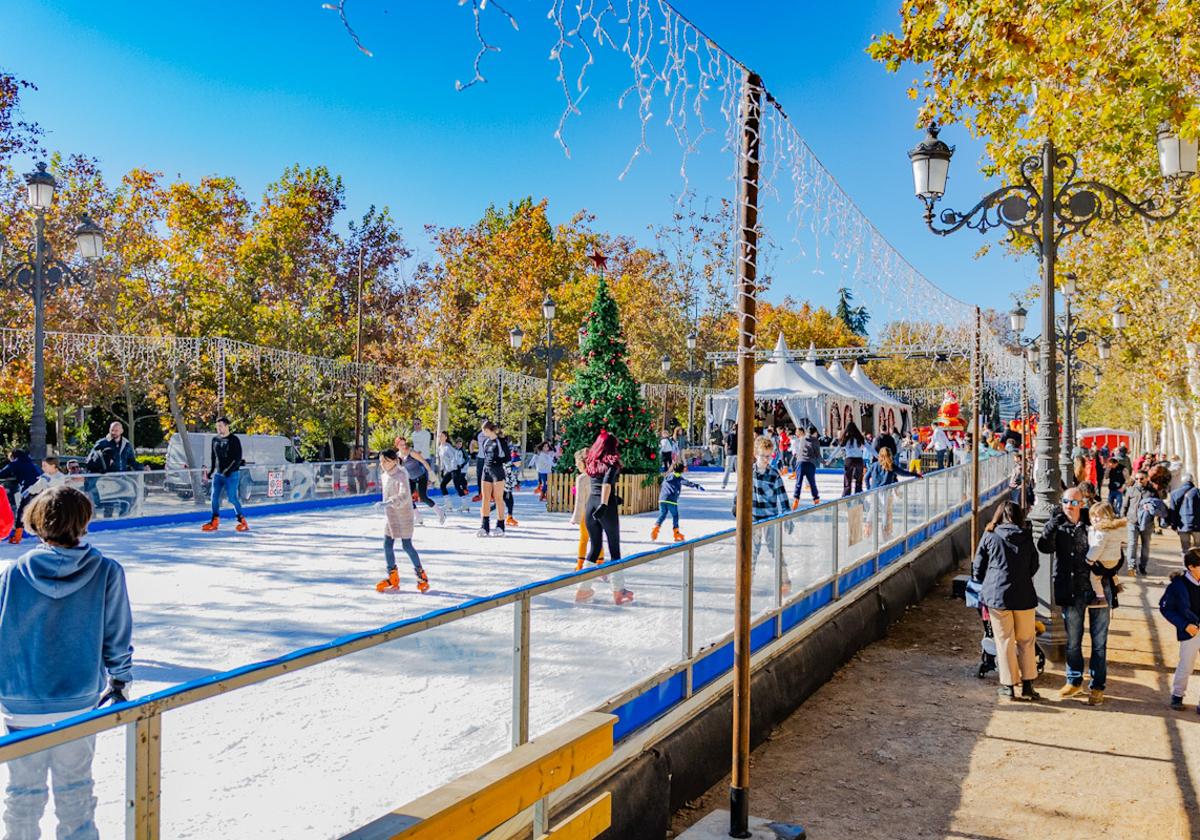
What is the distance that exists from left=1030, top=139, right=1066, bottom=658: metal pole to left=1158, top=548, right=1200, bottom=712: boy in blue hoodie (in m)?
1.06

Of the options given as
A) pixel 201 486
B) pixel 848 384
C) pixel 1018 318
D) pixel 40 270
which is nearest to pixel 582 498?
pixel 40 270

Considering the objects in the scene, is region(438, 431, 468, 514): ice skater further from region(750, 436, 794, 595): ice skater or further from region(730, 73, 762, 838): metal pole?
region(730, 73, 762, 838): metal pole

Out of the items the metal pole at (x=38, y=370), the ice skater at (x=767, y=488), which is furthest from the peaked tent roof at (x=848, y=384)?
the metal pole at (x=38, y=370)

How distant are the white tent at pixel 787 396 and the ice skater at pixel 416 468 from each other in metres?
20.4

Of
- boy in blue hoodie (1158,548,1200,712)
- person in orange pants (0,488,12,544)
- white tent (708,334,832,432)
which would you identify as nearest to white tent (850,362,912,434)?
white tent (708,334,832,432)

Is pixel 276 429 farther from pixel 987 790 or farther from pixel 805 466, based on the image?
pixel 987 790

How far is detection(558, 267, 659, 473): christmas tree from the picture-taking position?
1702cm

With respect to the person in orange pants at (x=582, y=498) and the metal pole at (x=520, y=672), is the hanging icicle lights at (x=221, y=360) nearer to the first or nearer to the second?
the person in orange pants at (x=582, y=498)

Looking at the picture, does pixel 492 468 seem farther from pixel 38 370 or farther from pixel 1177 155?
pixel 1177 155

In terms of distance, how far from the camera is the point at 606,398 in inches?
673

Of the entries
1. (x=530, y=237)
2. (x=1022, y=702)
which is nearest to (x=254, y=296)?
(x=530, y=237)

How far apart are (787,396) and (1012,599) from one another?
2882 cm

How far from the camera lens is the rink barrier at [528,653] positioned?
2135mm

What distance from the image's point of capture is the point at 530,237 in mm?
42031
